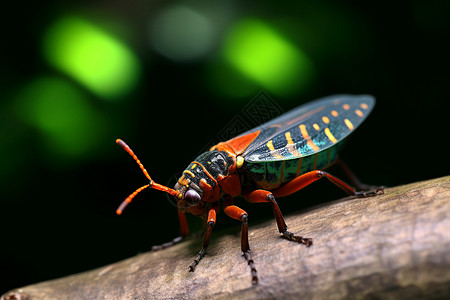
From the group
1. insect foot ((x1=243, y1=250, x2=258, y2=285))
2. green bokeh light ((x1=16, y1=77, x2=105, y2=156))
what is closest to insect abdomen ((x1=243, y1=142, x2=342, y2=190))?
insect foot ((x1=243, y1=250, x2=258, y2=285))

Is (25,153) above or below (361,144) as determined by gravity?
above

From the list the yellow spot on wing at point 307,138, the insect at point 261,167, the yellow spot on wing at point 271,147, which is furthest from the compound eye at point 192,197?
the yellow spot on wing at point 307,138

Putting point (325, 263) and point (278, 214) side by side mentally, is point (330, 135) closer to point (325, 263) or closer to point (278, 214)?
point (278, 214)

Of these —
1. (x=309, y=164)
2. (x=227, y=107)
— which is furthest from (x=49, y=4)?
(x=309, y=164)

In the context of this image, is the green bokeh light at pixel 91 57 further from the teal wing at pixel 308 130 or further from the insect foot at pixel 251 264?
the insect foot at pixel 251 264

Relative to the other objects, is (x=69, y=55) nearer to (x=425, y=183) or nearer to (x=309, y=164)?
(x=309, y=164)

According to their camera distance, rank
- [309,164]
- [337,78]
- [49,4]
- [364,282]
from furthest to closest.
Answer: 1. [337,78]
2. [49,4]
3. [309,164]
4. [364,282]

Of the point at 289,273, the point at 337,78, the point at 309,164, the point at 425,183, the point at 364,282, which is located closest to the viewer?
the point at 364,282
